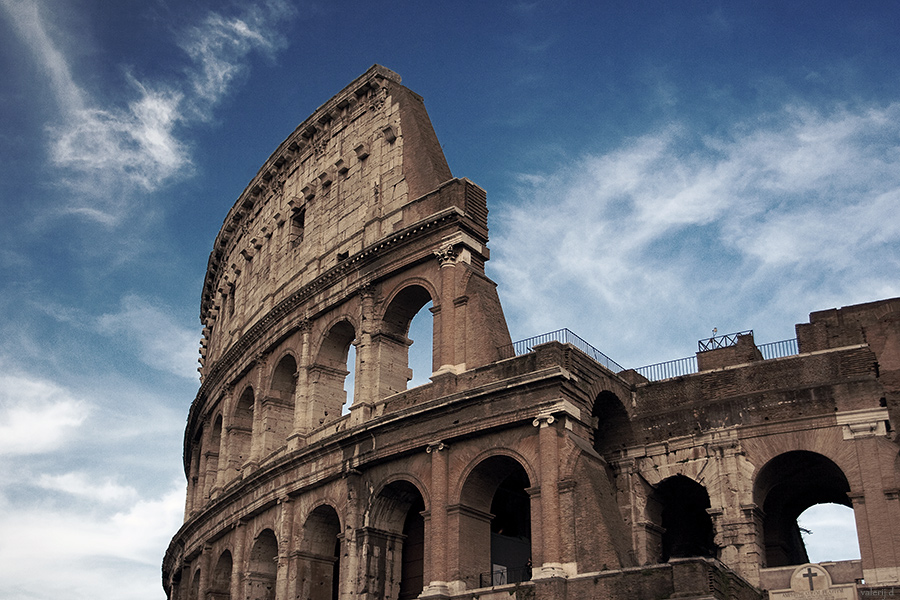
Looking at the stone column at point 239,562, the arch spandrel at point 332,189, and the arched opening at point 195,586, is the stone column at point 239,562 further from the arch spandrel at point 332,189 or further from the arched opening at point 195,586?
the arch spandrel at point 332,189

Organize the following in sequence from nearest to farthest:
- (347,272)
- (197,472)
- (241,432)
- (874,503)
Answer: (874,503) < (347,272) < (241,432) < (197,472)

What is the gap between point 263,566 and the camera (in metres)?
25.1

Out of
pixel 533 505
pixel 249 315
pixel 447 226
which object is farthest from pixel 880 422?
pixel 249 315

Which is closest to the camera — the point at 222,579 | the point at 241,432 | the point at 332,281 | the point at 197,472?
the point at 332,281

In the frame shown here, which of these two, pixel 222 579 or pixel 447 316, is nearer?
pixel 447 316

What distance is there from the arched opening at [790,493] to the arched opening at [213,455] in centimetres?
1755

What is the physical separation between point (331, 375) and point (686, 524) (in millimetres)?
9791

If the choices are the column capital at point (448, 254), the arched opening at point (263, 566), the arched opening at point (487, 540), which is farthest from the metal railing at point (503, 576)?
the arched opening at point (263, 566)

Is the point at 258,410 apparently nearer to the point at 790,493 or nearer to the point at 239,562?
the point at 239,562

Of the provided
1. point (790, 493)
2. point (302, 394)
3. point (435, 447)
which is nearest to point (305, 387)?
point (302, 394)

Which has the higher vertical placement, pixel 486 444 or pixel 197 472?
pixel 197 472

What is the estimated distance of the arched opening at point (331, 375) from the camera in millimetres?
25031

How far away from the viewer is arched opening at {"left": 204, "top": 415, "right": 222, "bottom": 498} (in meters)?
31.3

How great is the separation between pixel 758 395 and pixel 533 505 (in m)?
5.53
